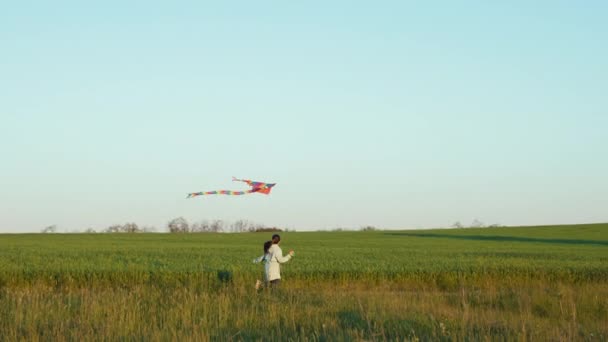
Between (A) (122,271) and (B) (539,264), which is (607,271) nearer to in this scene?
(B) (539,264)

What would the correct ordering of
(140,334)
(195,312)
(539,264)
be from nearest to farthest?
1. (140,334)
2. (195,312)
3. (539,264)

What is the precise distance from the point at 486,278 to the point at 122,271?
12076 millimetres

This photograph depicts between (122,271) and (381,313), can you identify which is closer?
(381,313)

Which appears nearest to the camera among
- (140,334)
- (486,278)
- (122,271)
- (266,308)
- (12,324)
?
(140,334)

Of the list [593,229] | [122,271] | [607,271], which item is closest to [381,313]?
[122,271]

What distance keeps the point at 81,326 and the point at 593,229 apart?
73939 millimetres

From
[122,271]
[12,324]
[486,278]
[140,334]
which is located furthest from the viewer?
[486,278]

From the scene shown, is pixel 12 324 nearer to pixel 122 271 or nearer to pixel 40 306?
pixel 40 306

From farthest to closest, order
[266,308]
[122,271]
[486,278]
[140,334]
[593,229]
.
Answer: [593,229] → [486,278] → [122,271] → [266,308] → [140,334]

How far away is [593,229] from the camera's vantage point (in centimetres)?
7594

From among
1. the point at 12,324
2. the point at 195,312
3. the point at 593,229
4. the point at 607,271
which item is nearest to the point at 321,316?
the point at 195,312

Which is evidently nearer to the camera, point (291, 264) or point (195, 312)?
point (195, 312)

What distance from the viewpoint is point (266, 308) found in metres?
11.8

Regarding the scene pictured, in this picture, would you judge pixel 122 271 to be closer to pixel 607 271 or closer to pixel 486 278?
pixel 486 278
